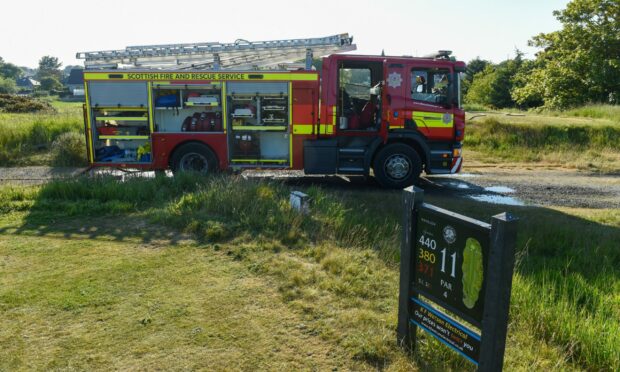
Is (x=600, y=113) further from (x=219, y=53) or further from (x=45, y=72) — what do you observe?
(x=45, y=72)

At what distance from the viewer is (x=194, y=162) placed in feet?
35.2

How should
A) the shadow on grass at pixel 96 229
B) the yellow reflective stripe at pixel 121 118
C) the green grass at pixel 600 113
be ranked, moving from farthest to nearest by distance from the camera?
1. the green grass at pixel 600 113
2. the yellow reflective stripe at pixel 121 118
3. the shadow on grass at pixel 96 229

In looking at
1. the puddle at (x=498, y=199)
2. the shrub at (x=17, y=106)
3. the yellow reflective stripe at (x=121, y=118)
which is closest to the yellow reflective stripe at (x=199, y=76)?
the yellow reflective stripe at (x=121, y=118)

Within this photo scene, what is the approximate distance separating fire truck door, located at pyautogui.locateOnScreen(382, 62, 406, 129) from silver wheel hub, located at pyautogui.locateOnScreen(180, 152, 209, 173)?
4024mm

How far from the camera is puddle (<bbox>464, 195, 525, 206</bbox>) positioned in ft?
31.1

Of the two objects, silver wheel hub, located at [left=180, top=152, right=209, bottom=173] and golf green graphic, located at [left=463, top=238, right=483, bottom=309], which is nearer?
golf green graphic, located at [left=463, top=238, right=483, bottom=309]

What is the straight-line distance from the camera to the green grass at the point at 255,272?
3.72 meters

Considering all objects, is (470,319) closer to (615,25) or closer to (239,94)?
(239,94)

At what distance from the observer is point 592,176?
12742 millimetres

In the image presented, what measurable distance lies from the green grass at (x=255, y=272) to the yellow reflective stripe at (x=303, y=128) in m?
2.49

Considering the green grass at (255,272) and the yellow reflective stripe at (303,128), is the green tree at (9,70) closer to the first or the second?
the yellow reflective stripe at (303,128)

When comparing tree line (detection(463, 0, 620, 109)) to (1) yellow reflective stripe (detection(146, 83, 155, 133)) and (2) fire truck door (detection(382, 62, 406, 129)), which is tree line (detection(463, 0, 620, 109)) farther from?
(1) yellow reflective stripe (detection(146, 83, 155, 133))

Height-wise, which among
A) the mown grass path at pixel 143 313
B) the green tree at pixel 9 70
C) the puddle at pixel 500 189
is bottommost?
the mown grass path at pixel 143 313

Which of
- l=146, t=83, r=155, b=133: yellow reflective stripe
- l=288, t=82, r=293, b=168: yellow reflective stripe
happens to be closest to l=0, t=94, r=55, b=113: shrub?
l=146, t=83, r=155, b=133: yellow reflective stripe
